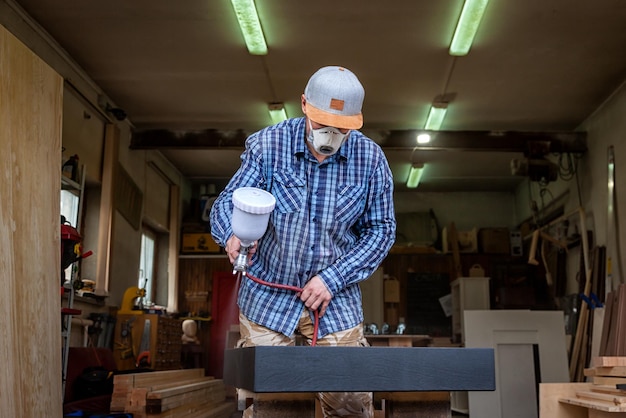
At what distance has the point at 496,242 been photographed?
1130cm

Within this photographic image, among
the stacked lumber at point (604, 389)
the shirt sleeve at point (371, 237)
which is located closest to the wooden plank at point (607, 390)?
the stacked lumber at point (604, 389)

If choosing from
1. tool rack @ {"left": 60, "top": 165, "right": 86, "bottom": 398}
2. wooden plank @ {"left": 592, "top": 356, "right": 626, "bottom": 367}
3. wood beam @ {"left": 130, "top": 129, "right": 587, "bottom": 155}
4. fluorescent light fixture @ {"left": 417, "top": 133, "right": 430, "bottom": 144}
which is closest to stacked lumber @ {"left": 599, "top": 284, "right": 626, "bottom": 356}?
wooden plank @ {"left": 592, "top": 356, "right": 626, "bottom": 367}

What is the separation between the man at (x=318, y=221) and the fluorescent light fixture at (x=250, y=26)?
348cm

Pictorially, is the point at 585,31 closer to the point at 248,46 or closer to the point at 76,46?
the point at 248,46

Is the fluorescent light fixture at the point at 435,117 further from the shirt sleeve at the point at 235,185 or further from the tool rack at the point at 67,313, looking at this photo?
the shirt sleeve at the point at 235,185

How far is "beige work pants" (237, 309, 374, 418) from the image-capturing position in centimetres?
205

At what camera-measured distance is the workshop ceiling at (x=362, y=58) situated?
568cm

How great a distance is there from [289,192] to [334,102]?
13.0 inches

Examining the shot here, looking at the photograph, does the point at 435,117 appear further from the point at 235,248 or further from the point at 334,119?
the point at 235,248

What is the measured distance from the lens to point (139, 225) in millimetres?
9031

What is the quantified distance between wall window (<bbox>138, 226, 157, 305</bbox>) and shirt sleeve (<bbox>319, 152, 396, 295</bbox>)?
320 inches

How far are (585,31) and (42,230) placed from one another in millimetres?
4823

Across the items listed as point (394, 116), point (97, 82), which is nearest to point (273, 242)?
point (97, 82)

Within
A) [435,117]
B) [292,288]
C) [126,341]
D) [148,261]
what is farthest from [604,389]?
[148,261]
